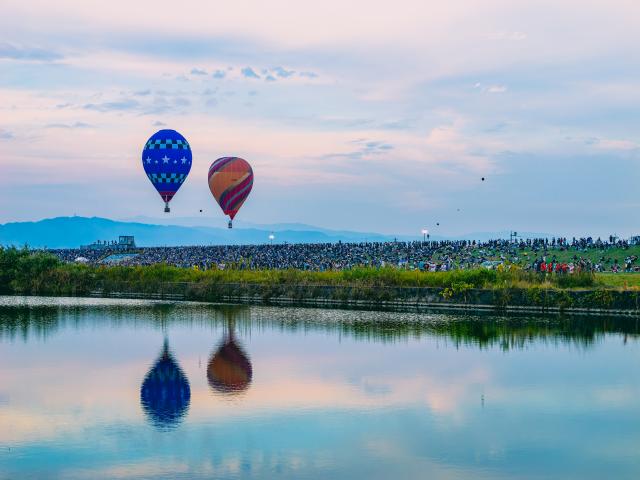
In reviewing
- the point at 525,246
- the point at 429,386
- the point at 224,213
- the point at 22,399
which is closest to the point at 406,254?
the point at 525,246

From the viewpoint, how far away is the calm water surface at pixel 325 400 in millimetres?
22781

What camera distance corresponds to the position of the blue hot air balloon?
81.6 meters

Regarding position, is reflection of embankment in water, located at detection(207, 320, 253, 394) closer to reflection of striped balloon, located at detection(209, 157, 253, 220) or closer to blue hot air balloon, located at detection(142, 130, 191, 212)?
blue hot air balloon, located at detection(142, 130, 191, 212)

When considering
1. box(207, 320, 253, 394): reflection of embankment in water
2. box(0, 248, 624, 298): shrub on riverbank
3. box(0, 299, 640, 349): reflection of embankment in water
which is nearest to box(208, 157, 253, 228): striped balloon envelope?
box(0, 248, 624, 298): shrub on riverbank

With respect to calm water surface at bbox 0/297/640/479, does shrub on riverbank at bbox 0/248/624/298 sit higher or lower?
higher

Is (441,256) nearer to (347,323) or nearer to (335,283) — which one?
(335,283)

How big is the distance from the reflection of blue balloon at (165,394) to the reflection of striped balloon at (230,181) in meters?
57.8

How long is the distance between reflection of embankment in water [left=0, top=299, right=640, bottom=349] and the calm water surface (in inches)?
11.1

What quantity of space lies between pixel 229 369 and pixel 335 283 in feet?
97.1

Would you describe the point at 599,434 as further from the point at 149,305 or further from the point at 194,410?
the point at 149,305

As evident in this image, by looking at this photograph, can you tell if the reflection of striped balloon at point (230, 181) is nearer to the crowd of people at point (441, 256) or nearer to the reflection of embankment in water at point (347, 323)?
the crowd of people at point (441, 256)

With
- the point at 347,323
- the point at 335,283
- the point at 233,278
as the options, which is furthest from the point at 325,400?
the point at 233,278

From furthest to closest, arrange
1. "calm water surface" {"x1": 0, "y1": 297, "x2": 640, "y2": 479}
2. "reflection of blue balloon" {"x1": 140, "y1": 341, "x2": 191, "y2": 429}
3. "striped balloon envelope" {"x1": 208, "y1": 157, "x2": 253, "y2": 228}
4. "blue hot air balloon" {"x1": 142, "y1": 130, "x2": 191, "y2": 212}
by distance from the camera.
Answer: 1. "striped balloon envelope" {"x1": 208, "y1": 157, "x2": 253, "y2": 228}
2. "blue hot air balloon" {"x1": 142, "y1": 130, "x2": 191, "y2": 212}
3. "reflection of blue balloon" {"x1": 140, "y1": 341, "x2": 191, "y2": 429}
4. "calm water surface" {"x1": 0, "y1": 297, "x2": 640, "y2": 479}

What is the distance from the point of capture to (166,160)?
Answer: 267 feet
